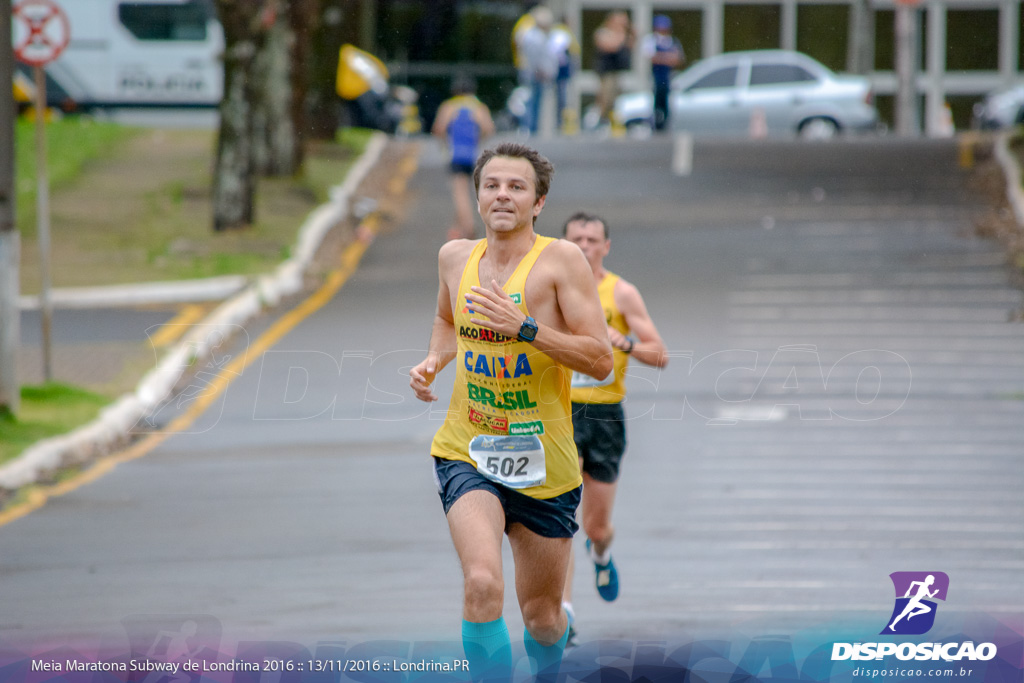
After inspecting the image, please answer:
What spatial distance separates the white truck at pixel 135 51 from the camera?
31.7m

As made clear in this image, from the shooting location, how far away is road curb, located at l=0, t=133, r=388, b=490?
10.1 m

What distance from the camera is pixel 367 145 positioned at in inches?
1083

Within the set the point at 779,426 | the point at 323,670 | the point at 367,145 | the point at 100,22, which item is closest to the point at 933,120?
the point at 367,145

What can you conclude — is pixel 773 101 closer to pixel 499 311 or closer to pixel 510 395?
pixel 510 395

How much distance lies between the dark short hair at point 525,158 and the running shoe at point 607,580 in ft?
7.78

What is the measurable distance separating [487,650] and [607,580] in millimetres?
2180

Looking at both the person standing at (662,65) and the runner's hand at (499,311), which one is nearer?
the runner's hand at (499,311)

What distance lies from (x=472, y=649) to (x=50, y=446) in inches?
254

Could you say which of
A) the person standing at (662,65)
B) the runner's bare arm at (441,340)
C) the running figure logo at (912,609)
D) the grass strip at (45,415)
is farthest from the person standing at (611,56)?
the runner's bare arm at (441,340)

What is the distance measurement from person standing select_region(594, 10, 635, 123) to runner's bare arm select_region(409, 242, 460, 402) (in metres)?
22.6

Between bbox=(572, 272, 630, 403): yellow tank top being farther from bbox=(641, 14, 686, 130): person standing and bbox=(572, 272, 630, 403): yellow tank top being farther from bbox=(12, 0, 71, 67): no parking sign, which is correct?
bbox=(641, 14, 686, 130): person standing

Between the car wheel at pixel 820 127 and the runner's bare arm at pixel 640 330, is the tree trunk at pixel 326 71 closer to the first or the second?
the car wheel at pixel 820 127

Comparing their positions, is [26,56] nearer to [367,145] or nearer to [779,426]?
[779,426]

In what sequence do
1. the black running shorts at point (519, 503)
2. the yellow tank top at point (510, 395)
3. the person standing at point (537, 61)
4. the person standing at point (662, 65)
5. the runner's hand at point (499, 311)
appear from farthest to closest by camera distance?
the person standing at point (537, 61) → the person standing at point (662, 65) → the black running shorts at point (519, 503) → the yellow tank top at point (510, 395) → the runner's hand at point (499, 311)
